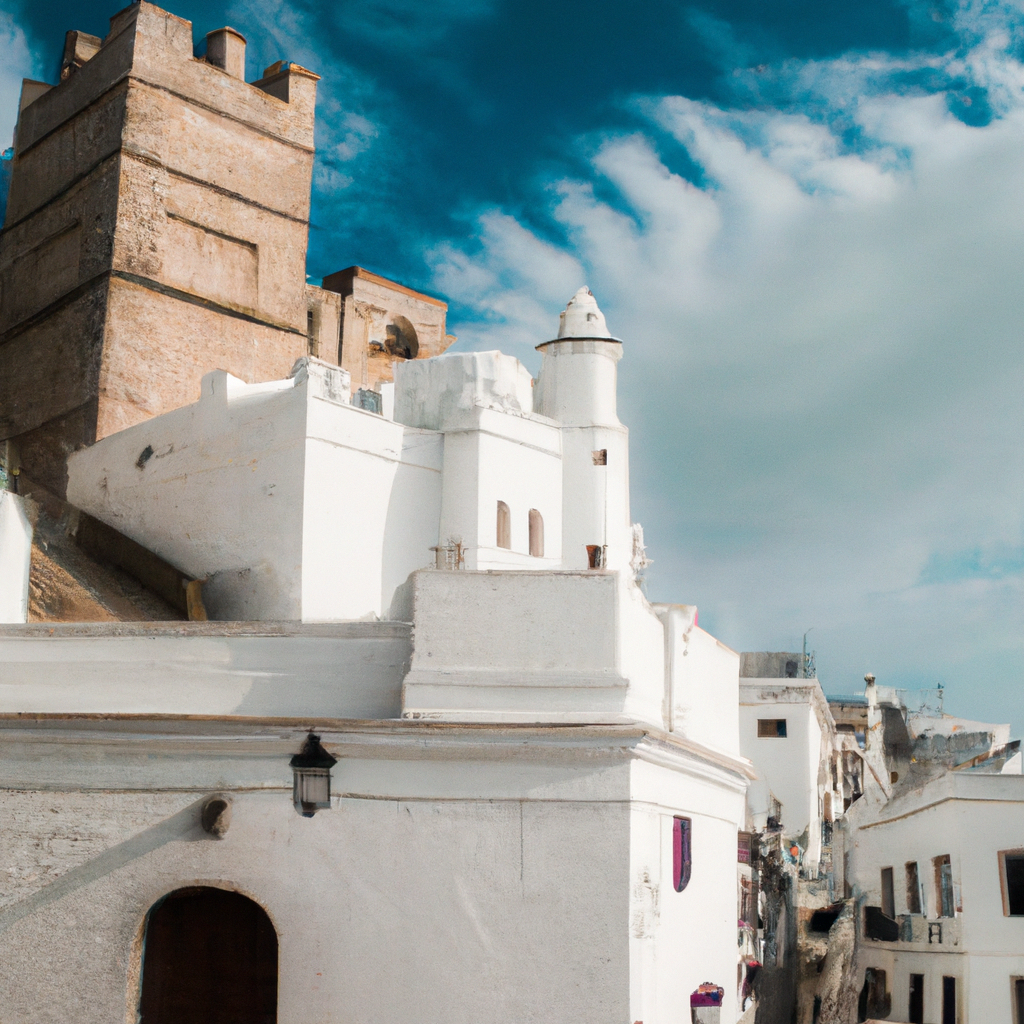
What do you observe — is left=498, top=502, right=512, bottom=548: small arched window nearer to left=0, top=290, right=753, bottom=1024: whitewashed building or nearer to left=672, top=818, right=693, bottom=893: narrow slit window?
left=0, top=290, right=753, bottom=1024: whitewashed building

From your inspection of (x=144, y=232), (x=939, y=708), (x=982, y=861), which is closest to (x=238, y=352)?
(x=144, y=232)

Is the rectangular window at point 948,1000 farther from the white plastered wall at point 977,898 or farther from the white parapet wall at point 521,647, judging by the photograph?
the white parapet wall at point 521,647

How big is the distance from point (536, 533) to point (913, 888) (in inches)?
Result: 336

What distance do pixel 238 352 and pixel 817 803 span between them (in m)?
18.6

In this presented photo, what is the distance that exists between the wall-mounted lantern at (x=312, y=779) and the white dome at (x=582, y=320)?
50.2 feet

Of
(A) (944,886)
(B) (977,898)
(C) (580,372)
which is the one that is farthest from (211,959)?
(C) (580,372)

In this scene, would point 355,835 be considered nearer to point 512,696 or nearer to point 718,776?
point 512,696

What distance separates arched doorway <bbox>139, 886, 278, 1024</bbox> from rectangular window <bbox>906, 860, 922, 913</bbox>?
43.7 feet

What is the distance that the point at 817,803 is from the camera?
106 feet

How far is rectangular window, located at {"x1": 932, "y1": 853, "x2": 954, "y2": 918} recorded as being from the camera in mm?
18594

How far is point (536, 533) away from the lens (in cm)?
2167

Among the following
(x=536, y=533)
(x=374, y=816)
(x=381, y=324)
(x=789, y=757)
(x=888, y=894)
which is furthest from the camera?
(x=381, y=324)

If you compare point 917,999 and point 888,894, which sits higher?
point 888,894

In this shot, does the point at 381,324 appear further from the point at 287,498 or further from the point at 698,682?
the point at 698,682
